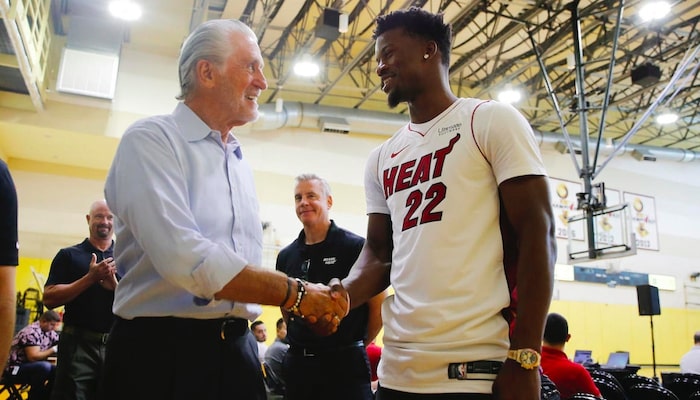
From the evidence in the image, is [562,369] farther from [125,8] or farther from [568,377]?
[125,8]

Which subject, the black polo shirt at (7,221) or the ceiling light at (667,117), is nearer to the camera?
the black polo shirt at (7,221)

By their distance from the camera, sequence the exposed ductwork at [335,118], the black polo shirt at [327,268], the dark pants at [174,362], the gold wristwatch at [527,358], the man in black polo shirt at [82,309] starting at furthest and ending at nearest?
the exposed ductwork at [335,118] → the man in black polo shirt at [82,309] → the black polo shirt at [327,268] → the dark pants at [174,362] → the gold wristwatch at [527,358]

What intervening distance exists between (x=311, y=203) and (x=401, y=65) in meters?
2.04

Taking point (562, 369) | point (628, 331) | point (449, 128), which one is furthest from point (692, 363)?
point (628, 331)

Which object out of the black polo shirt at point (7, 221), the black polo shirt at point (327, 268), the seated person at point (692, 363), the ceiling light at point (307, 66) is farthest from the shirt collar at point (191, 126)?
the ceiling light at point (307, 66)

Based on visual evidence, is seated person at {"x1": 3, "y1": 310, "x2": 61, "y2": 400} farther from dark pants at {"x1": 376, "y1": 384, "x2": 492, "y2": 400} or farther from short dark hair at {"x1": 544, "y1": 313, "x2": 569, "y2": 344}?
dark pants at {"x1": 376, "y1": 384, "x2": 492, "y2": 400}

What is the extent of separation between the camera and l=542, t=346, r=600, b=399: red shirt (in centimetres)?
387

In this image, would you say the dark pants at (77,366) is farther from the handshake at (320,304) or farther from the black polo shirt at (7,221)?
the handshake at (320,304)

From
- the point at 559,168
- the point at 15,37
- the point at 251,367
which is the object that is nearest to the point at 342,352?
the point at 251,367

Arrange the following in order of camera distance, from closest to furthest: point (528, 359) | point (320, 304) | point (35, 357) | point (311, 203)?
point (528, 359), point (320, 304), point (311, 203), point (35, 357)

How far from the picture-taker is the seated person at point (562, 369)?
152 inches

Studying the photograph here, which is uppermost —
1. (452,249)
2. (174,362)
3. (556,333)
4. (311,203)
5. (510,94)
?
(510,94)

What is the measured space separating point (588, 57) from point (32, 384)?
12659 millimetres

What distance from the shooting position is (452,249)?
1796 millimetres
